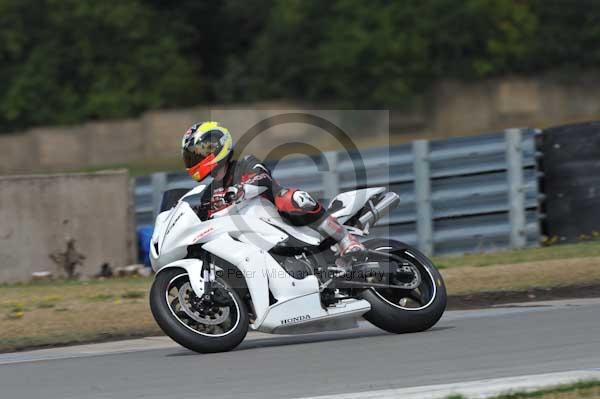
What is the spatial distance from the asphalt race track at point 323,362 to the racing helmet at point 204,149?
1351mm

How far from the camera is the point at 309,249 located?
849 centimetres

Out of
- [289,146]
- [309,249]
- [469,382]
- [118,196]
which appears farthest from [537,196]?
[289,146]

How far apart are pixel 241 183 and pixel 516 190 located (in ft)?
21.7

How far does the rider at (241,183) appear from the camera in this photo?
8312 mm

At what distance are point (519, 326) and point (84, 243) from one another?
7.45 m

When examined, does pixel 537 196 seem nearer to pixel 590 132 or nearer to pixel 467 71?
pixel 590 132

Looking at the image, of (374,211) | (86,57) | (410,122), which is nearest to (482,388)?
(374,211)

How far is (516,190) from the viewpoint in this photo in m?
14.1

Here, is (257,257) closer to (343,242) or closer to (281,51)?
(343,242)

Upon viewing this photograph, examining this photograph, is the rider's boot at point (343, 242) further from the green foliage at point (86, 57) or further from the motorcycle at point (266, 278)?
the green foliage at point (86, 57)

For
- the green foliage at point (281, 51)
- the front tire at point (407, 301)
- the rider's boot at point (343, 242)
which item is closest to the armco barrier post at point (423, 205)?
the front tire at point (407, 301)

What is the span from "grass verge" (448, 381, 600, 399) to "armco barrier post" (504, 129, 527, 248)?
7.99m

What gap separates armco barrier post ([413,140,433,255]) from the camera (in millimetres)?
14375

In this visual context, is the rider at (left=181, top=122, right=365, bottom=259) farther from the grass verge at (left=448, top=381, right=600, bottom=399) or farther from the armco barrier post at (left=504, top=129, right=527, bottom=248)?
the armco barrier post at (left=504, top=129, right=527, bottom=248)
